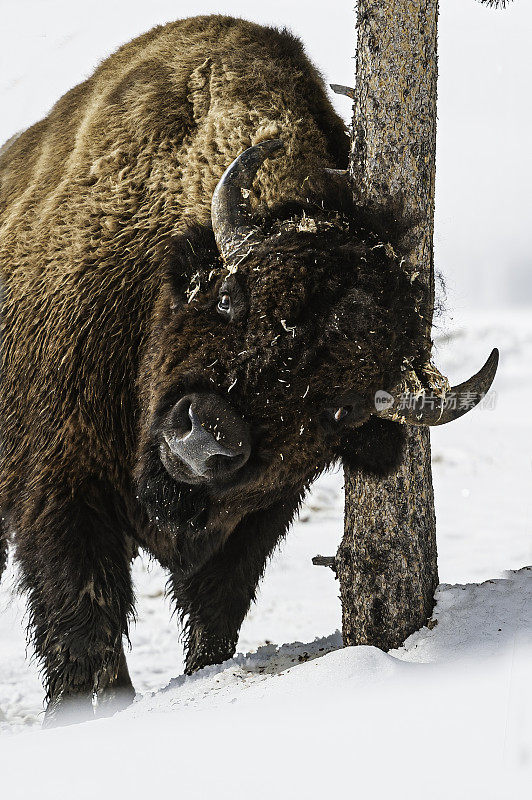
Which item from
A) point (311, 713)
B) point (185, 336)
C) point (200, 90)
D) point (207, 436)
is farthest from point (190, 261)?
point (311, 713)

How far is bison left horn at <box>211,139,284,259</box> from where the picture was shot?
2887 millimetres

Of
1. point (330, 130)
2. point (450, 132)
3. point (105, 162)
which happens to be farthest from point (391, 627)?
point (450, 132)

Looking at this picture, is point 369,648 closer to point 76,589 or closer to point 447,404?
point 447,404

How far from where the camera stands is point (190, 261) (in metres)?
3.06

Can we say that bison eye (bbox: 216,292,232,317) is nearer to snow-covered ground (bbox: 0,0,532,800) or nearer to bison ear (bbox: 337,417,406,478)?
bison ear (bbox: 337,417,406,478)

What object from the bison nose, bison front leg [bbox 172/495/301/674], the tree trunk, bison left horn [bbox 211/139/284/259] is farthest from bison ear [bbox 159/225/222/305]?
bison front leg [bbox 172/495/301/674]

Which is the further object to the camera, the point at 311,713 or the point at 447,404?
the point at 447,404

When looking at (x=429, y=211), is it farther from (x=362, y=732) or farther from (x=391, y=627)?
(x=362, y=732)

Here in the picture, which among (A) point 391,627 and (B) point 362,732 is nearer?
(B) point 362,732

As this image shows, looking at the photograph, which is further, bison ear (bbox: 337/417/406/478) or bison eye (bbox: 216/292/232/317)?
bison ear (bbox: 337/417/406/478)

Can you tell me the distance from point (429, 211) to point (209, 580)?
2.08m

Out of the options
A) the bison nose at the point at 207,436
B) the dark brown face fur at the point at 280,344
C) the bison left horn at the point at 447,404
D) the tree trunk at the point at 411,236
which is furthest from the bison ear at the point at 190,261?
the bison left horn at the point at 447,404

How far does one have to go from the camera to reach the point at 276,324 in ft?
8.87

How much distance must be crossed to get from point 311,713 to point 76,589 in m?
1.35
